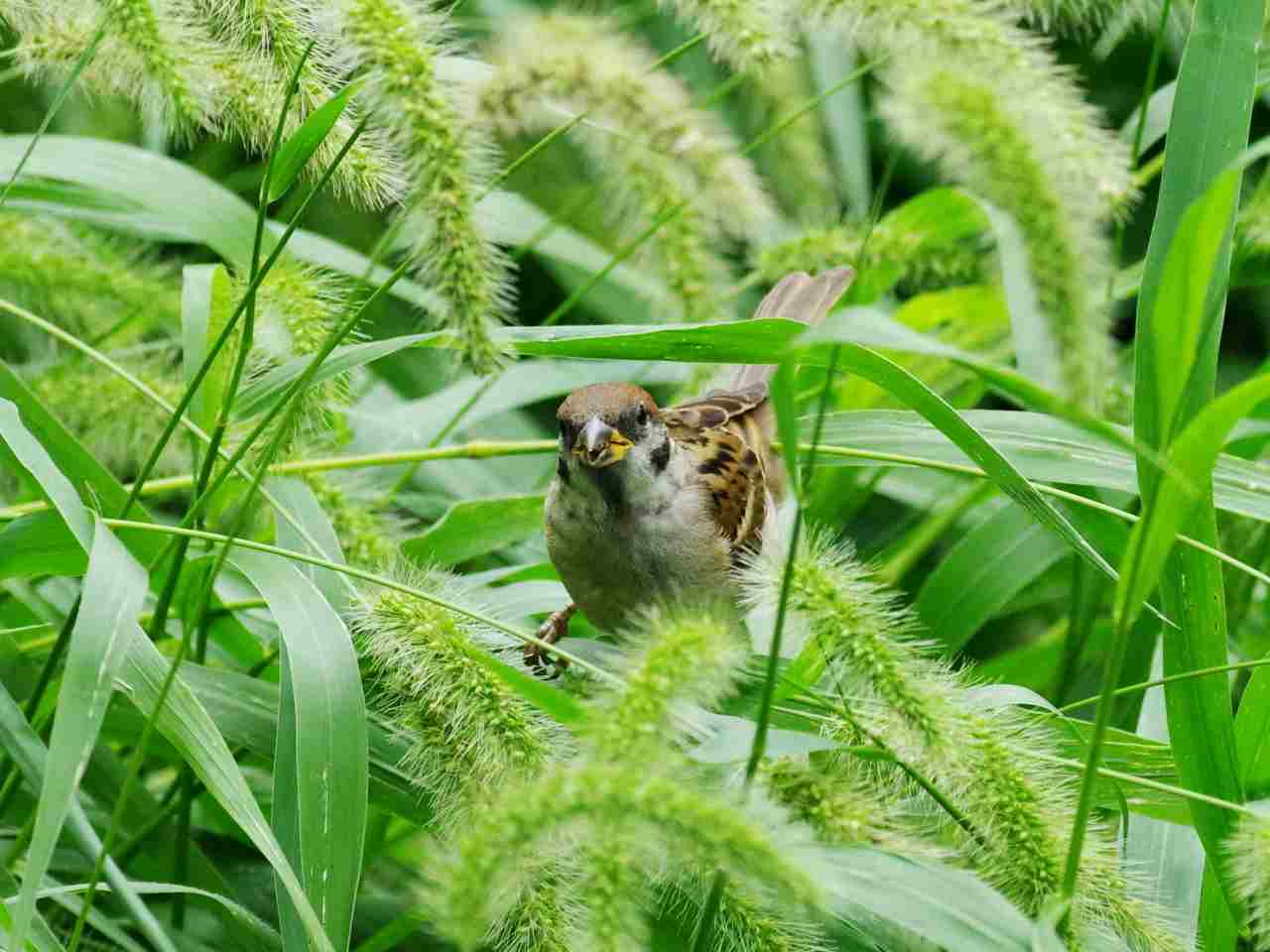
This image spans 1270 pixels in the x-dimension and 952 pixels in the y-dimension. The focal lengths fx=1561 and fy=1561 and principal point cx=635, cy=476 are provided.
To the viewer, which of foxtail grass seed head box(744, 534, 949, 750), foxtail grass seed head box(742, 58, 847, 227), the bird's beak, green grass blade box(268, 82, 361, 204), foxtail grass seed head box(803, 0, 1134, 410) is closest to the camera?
foxtail grass seed head box(744, 534, 949, 750)

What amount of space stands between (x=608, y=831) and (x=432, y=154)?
0.82m

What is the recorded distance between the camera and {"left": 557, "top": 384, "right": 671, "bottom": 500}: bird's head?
2336mm

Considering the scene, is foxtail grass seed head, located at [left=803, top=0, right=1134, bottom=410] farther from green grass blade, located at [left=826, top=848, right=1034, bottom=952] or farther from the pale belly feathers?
green grass blade, located at [left=826, top=848, right=1034, bottom=952]

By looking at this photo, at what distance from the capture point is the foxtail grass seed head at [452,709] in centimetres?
149

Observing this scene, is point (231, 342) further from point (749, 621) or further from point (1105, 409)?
point (1105, 409)

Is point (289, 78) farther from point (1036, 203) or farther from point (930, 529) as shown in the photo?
point (930, 529)

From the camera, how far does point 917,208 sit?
295 centimetres

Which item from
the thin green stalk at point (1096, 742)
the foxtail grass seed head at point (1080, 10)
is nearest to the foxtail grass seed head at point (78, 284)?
the foxtail grass seed head at point (1080, 10)

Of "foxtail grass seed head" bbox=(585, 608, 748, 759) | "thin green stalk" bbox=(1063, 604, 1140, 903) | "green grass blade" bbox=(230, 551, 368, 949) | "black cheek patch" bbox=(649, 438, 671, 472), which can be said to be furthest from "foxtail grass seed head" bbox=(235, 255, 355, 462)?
"thin green stalk" bbox=(1063, 604, 1140, 903)

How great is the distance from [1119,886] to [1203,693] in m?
0.28

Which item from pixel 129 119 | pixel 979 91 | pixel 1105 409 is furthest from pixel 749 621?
pixel 129 119

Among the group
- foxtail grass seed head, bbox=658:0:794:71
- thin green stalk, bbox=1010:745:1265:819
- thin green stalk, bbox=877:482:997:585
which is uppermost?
foxtail grass seed head, bbox=658:0:794:71

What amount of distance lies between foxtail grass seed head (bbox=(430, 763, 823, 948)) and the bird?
1166 mm

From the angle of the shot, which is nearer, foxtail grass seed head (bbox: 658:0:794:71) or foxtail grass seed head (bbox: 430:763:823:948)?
foxtail grass seed head (bbox: 430:763:823:948)
